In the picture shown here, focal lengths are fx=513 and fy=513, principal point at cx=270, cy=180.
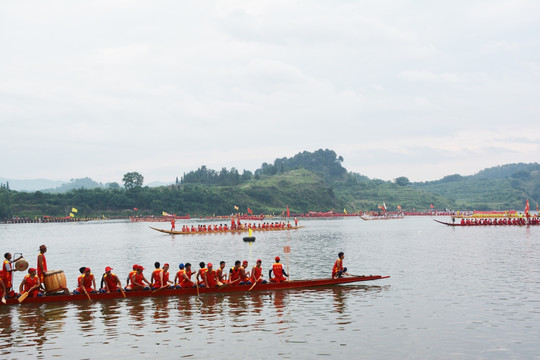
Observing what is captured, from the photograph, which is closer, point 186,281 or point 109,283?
point 109,283

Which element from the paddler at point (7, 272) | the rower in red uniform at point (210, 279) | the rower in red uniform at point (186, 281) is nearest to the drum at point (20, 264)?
the paddler at point (7, 272)

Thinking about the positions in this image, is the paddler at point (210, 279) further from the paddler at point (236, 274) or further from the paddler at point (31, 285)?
the paddler at point (31, 285)

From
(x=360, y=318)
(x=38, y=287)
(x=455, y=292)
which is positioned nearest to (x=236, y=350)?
(x=360, y=318)

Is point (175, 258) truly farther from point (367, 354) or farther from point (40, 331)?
point (367, 354)

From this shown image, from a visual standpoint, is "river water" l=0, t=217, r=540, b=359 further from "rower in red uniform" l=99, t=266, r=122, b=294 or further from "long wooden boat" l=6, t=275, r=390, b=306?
"rower in red uniform" l=99, t=266, r=122, b=294

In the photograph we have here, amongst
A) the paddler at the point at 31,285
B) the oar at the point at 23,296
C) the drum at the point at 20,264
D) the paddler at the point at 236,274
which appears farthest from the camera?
the paddler at the point at 236,274

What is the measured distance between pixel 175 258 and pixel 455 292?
109 feet

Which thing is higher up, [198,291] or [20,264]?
[20,264]

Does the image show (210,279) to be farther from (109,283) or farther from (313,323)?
(313,323)

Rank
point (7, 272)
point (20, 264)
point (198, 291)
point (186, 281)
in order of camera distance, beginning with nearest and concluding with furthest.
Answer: point (20, 264) → point (7, 272) → point (198, 291) → point (186, 281)

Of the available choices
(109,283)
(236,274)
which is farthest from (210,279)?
(109,283)

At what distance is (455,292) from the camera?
97.7 feet

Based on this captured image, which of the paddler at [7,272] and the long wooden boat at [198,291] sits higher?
the paddler at [7,272]

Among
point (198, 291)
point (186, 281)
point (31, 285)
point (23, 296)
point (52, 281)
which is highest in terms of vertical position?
point (52, 281)
